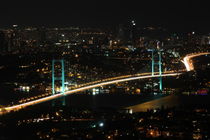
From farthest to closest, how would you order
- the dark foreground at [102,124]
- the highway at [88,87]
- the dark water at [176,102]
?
the dark water at [176,102]
the highway at [88,87]
the dark foreground at [102,124]

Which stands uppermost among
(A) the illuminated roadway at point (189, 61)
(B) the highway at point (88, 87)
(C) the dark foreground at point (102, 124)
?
(A) the illuminated roadway at point (189, 61)

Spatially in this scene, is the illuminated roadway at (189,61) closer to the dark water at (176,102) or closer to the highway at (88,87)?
the highway at (88,87)

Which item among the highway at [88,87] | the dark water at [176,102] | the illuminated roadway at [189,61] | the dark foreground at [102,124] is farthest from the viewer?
the illuminated roadway at [189,61]

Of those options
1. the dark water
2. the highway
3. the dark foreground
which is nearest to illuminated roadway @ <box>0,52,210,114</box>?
the highway

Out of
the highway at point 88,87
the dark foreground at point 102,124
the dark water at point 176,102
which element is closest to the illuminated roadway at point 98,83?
the highway at point 88,87

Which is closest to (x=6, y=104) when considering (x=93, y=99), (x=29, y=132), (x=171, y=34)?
(x=93, y=99)

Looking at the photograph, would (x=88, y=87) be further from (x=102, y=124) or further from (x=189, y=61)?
(x=189, y=61)

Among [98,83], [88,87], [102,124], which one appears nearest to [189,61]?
[98,83]

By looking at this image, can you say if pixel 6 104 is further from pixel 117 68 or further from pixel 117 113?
pixel 117 68

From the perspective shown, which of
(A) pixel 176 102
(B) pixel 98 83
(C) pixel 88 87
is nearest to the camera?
(A) pixel 176 102

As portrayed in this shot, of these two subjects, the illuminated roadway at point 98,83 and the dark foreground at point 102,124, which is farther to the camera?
the illuminated roadway at point 98,83

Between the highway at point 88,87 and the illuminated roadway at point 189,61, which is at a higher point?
the illuminated roadway at point 189,61
